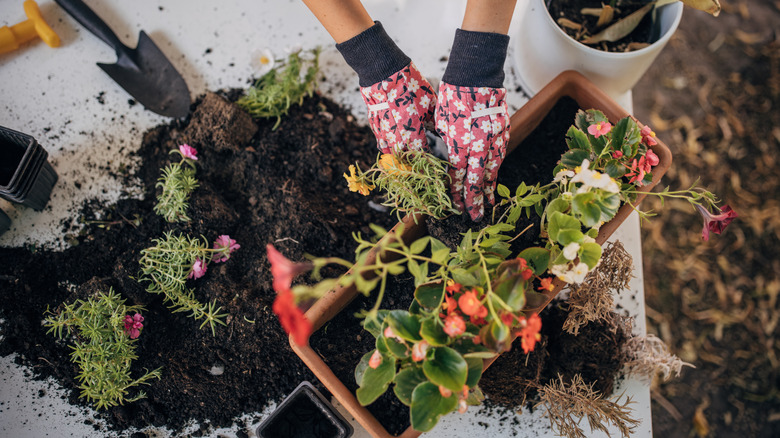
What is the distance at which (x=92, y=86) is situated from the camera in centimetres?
123

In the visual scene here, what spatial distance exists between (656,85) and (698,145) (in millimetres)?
263

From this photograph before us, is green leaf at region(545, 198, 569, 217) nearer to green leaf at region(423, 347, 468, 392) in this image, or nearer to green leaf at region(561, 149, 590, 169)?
green leaf at region(561, 149, 590, 169)

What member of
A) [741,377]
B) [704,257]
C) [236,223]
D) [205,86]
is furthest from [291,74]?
[741,377]

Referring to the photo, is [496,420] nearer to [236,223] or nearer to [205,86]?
[236,223]

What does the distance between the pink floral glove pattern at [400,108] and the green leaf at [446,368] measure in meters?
0.38

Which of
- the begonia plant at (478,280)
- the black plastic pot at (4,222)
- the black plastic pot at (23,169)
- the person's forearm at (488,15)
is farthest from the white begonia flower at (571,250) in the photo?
the black plastic pot at (4,222)

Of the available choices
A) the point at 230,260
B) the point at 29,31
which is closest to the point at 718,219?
the point at 230,260

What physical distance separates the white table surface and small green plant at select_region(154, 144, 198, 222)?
0.14m

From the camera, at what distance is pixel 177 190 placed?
3.44 feet

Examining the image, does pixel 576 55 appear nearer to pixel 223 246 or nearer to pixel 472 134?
A: pixel 472 134

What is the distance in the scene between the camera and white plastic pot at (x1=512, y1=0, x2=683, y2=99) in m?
0.99

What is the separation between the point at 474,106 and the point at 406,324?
1.34 ft

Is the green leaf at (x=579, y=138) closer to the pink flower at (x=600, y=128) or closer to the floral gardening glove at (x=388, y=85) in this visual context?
the pink flower at (x=600, y=128)

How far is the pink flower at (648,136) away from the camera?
86cm
